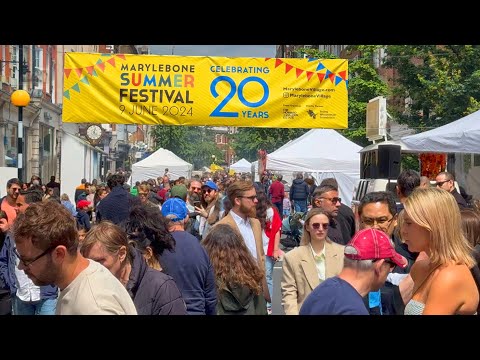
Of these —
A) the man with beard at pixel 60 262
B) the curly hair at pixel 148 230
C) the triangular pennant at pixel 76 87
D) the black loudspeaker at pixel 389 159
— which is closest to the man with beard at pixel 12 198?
the triangular pennant at pixel 76 87

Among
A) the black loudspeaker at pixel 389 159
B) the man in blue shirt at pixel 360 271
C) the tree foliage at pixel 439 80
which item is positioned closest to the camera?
the man in blue shirt at pixel 360 271

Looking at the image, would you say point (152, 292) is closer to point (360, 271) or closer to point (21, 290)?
point (360, 271)

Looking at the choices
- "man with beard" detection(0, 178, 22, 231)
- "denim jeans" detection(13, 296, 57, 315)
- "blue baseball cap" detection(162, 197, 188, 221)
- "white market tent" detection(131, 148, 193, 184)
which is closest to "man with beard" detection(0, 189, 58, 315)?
"denim jeans" detection(13, 296, 57, 315)

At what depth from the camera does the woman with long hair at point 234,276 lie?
5.76m

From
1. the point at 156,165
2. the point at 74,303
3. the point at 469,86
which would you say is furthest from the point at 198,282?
the point at 156,165

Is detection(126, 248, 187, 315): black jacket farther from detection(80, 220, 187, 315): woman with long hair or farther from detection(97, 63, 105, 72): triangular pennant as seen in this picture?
detection(97, 63, 105, 72): triangular pennant

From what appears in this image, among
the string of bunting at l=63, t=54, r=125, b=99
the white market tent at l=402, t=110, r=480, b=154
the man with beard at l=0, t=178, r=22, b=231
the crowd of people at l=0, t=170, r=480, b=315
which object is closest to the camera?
the crowd of people at l=0, t=170, r=480, b=315

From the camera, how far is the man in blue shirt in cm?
352

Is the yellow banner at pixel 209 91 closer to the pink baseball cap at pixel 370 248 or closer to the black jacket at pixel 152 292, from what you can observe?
the black jacket at pixel 152 292

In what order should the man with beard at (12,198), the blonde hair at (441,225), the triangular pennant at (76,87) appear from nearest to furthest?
1. the blonde hair at (441,225)
2. the man with beard at (12,198)
3. the triangular pennant at (76,87)

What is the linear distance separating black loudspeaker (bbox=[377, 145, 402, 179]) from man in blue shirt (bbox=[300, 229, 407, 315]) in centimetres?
783

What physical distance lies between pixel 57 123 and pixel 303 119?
31899mm
